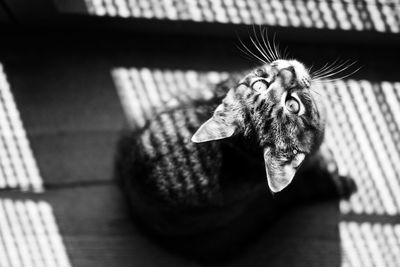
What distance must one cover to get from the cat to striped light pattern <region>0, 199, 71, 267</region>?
0.87ft

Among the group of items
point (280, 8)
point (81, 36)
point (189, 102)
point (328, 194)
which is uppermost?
point (81, 36)

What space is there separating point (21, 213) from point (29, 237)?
2.6 inches

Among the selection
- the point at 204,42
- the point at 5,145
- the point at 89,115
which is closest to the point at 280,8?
the point at 204,42

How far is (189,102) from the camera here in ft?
A: 3.74

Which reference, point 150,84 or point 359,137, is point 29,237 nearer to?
point 150,84

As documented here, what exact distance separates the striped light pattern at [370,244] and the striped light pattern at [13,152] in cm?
83

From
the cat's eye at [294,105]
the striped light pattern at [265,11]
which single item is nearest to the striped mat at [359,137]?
the striped light pattern at [265,11]

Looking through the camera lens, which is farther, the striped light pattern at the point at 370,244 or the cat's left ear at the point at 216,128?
the striped light pattern at the point at 370,244

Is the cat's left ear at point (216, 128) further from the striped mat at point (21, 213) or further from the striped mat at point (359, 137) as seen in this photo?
the striped mat at point (21, 213)

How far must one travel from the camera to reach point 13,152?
4.10ft

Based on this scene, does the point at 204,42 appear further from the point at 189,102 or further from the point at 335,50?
the point at 335,50

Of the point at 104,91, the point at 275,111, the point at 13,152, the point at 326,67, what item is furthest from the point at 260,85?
the point at 13,152

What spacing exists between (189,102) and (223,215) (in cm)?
29

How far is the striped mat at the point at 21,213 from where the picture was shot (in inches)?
47.4
